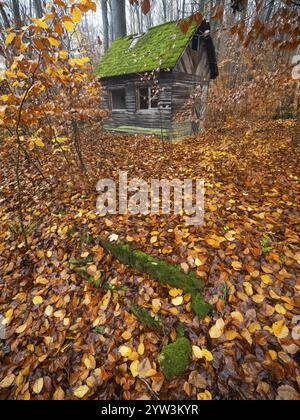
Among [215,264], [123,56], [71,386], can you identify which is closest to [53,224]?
[71,386]

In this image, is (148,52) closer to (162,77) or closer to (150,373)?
(162,77)

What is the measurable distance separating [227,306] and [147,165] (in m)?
4.21

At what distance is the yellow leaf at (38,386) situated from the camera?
7.12 feet

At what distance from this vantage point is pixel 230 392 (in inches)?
74.5

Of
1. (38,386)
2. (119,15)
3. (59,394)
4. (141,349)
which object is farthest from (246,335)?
(119,15)

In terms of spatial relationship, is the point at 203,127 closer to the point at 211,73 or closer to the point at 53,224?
the point at 211,73

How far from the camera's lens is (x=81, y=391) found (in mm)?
2123

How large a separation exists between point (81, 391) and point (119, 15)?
1853 cm

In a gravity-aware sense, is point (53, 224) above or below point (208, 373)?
above

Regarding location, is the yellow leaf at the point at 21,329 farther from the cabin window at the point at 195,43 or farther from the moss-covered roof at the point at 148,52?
the cabin window at the point at 195,43

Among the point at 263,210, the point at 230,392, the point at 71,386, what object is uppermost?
the point at 263,210

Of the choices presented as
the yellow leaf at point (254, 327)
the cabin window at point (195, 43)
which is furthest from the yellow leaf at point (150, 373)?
the cabin window at point (195, 43)

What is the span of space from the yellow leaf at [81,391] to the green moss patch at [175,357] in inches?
29.5

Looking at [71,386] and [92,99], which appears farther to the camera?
[92,99]
